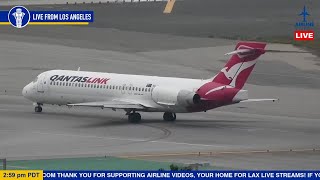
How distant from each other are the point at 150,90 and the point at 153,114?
25.4ft

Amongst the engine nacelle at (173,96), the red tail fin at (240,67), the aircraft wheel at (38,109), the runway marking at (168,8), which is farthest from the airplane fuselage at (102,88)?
the runway marking at (168,8)

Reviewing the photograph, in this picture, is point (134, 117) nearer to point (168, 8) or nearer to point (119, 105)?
point (119, 105)

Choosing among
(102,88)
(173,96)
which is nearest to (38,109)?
(102,88)

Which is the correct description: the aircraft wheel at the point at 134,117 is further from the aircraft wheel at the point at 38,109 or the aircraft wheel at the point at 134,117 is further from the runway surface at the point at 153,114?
the aircraft wheel at the point at 38,109

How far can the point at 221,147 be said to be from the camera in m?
59.9

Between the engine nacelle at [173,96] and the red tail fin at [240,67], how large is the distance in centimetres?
223

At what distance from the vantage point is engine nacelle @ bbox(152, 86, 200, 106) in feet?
231

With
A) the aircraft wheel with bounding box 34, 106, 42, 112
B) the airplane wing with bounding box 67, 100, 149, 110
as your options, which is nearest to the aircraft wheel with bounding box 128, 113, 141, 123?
the airplane wing with bounding box 67, 100, 149, 110

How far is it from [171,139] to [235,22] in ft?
202

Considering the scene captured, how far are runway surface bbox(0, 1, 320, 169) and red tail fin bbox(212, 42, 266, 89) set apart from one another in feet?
10.9

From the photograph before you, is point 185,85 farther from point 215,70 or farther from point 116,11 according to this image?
point 116,11

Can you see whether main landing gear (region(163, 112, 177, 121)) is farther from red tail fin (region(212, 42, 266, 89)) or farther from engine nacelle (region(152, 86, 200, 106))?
red tail fin (region(212, 42, 266, 89))

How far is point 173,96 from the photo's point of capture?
7150cm

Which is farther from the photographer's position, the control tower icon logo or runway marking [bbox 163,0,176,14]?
runway marking [bbox 163,0,176,14]
